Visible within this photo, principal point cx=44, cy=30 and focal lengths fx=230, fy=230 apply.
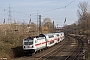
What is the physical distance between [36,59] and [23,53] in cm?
700

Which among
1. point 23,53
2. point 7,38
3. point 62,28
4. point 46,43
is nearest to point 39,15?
point 46,43

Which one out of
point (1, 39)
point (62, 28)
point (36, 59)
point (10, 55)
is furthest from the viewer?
point (62, 28)

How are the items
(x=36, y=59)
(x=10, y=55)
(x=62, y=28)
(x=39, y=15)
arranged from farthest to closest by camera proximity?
(x=62, y=28)
(x=39, y=15)
(x=10, y=55)
(x=36, y=59)

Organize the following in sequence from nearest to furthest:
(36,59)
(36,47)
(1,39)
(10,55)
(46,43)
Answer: (36,59) → (10,55) → (36,47) → (1,39) → (46,43)

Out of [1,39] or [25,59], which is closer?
[25,59]

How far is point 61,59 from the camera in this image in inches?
1146

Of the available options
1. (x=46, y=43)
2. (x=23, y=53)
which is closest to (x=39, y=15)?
(x=46, y=43)

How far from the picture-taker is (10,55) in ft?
108

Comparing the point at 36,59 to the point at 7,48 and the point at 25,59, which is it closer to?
the point at 25,59

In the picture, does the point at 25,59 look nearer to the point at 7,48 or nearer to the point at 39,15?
the point at 7,48

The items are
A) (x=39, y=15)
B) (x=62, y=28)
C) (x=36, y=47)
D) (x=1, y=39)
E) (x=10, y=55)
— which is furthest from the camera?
(x=62, y=28)

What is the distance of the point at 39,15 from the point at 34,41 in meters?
21.9

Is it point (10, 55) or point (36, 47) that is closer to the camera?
point (10, 55)

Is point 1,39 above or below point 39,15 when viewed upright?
below
